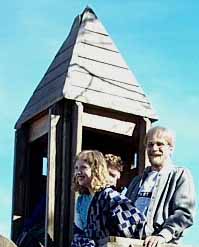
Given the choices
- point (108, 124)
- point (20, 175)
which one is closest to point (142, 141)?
point (108, 124)

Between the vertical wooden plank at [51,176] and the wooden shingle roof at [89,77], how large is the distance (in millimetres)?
214

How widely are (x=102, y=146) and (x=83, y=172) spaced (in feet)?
8.54

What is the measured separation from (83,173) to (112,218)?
41 centimetres

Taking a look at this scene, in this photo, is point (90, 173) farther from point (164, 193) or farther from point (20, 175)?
point (20, 175)

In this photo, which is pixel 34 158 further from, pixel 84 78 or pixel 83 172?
pixel 83 172

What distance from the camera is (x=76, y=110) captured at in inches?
327

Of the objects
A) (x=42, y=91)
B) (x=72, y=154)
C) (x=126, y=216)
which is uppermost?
(x=42, y=91)

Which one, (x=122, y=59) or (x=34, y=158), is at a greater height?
(x=122, y=59)

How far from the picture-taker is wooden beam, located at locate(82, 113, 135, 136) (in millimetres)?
8477

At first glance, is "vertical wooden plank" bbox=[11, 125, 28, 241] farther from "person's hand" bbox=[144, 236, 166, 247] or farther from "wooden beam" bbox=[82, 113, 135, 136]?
"person's hand" bbox=[144, 236, 166, 247]

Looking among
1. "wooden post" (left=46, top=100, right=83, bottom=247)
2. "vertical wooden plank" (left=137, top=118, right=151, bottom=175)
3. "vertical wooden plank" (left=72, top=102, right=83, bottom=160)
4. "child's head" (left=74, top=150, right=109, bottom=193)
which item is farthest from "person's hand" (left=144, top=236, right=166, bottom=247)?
"vertical wooden plank" (left=137, top=118, right=151, bottom=175)

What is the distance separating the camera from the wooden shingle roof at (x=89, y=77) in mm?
8500

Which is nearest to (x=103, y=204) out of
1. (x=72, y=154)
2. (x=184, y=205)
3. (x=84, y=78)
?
(x=184, y=205)

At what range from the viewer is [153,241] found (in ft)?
20.4
